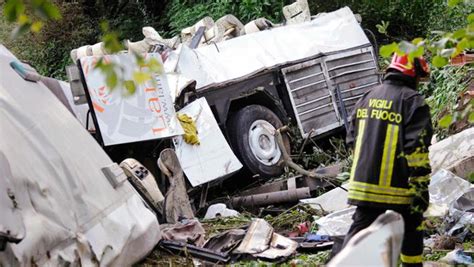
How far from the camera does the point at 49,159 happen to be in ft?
18.4

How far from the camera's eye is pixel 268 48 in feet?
32.9

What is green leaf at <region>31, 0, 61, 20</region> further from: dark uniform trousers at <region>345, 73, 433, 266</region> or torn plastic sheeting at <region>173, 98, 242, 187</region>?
torn plastic sheeting at <region>173, 98, 242, 187</region>

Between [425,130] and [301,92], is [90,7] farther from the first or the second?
[425,130]

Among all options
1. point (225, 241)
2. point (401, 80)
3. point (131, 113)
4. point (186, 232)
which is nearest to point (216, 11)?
point (131, 113)

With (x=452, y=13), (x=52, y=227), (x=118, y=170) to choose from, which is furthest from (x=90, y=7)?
(x=52, y=227)

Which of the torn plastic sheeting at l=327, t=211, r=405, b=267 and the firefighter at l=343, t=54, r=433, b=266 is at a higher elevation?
the torn plastic sheeting at l=327, t=211, r=405, b=267

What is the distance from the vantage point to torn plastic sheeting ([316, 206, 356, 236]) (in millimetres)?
6613

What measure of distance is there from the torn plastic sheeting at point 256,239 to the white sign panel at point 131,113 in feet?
5.93

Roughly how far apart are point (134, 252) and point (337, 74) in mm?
5333

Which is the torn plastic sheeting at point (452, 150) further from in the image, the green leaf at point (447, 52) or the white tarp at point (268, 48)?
the green leaf at point (447, 52)

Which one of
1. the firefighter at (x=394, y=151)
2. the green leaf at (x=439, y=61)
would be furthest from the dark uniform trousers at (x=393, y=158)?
the green leaf at (x=439, y=61)

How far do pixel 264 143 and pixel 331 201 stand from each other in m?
1.82

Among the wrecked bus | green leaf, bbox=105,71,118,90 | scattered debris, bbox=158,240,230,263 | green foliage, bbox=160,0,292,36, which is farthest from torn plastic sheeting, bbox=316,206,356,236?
green foliage, bbox=160,0,292,36

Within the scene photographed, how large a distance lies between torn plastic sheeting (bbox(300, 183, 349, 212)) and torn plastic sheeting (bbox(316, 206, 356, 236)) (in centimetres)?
88
